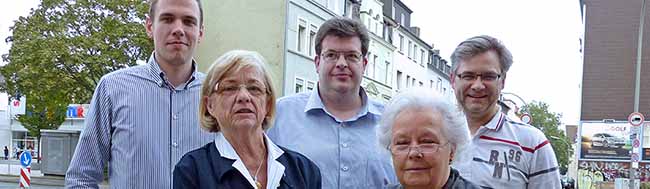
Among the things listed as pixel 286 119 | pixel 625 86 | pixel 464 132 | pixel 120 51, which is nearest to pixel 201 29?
pixel 286 119

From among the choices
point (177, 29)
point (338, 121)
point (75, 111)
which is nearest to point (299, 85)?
point (75, 111)

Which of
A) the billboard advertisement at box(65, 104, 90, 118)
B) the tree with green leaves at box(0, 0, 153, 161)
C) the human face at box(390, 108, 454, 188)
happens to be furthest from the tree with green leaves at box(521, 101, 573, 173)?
the human face at box(390, 108, 454, 188)

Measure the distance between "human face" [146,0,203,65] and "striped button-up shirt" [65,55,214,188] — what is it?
0.46ft

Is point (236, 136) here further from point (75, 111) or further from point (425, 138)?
point (75, 111)

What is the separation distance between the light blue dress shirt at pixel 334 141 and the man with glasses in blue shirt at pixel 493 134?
0.52 meters

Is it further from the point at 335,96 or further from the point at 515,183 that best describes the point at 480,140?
the point at 335,96

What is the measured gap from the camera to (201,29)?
3311mm

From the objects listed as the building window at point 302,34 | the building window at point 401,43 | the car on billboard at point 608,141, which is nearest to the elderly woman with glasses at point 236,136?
the building window at point 302,34

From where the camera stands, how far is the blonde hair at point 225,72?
2607 millimetres

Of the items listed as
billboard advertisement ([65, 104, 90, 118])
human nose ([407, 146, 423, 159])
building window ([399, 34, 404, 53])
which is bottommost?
billboard advertisement ([65, 104, 90, 118])

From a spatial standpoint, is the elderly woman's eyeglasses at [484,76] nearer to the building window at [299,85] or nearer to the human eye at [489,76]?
the human eye at [489,76]

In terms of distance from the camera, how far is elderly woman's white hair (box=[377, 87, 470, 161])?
2.55 metres

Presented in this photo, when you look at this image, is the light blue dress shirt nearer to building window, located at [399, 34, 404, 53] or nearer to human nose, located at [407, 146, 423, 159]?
human nose, located at [407, 146, 423, 159]

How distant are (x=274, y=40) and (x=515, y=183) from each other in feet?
76.4
